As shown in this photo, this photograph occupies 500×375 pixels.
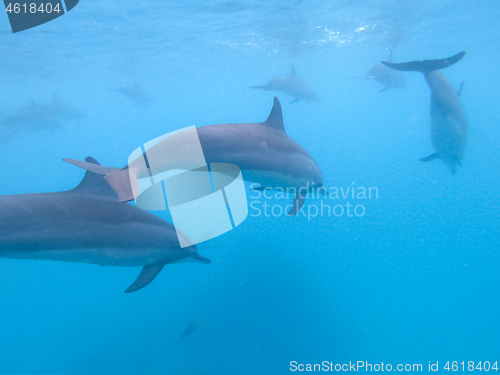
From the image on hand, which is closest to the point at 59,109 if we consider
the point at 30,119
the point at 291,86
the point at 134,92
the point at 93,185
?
the point at 30,119

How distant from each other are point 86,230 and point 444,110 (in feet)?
30.7

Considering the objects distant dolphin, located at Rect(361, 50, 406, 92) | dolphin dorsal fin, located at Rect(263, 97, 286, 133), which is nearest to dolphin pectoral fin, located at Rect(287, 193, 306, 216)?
dolphin dorsal fin, located at Rect(263, 97, 286, 133)

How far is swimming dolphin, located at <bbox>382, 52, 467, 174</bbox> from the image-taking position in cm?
710

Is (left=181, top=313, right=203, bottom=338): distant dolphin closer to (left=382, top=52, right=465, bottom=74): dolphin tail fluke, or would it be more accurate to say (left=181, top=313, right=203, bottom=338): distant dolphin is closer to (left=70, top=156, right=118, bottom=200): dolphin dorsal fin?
(left=70, top=156, right=118, bottom=200): dolphin dorsal fin

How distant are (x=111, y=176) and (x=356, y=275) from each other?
5.86 m

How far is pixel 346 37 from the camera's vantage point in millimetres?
25688

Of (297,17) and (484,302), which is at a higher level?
(297,17)

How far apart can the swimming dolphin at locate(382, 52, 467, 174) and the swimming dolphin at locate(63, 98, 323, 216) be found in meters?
4.72

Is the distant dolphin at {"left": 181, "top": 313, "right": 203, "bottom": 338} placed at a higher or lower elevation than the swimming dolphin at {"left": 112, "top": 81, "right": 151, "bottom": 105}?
lower

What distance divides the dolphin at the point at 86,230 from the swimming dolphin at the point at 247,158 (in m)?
0.69

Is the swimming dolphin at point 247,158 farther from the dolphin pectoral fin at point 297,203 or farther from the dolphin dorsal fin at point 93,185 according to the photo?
the dolphin dorsal fin at point 93,185

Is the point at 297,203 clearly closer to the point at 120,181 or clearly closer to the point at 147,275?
the point at 147,275

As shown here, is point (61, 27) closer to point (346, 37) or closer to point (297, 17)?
point (297, 17)

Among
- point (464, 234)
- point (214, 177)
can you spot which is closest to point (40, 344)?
point (214, 177)
